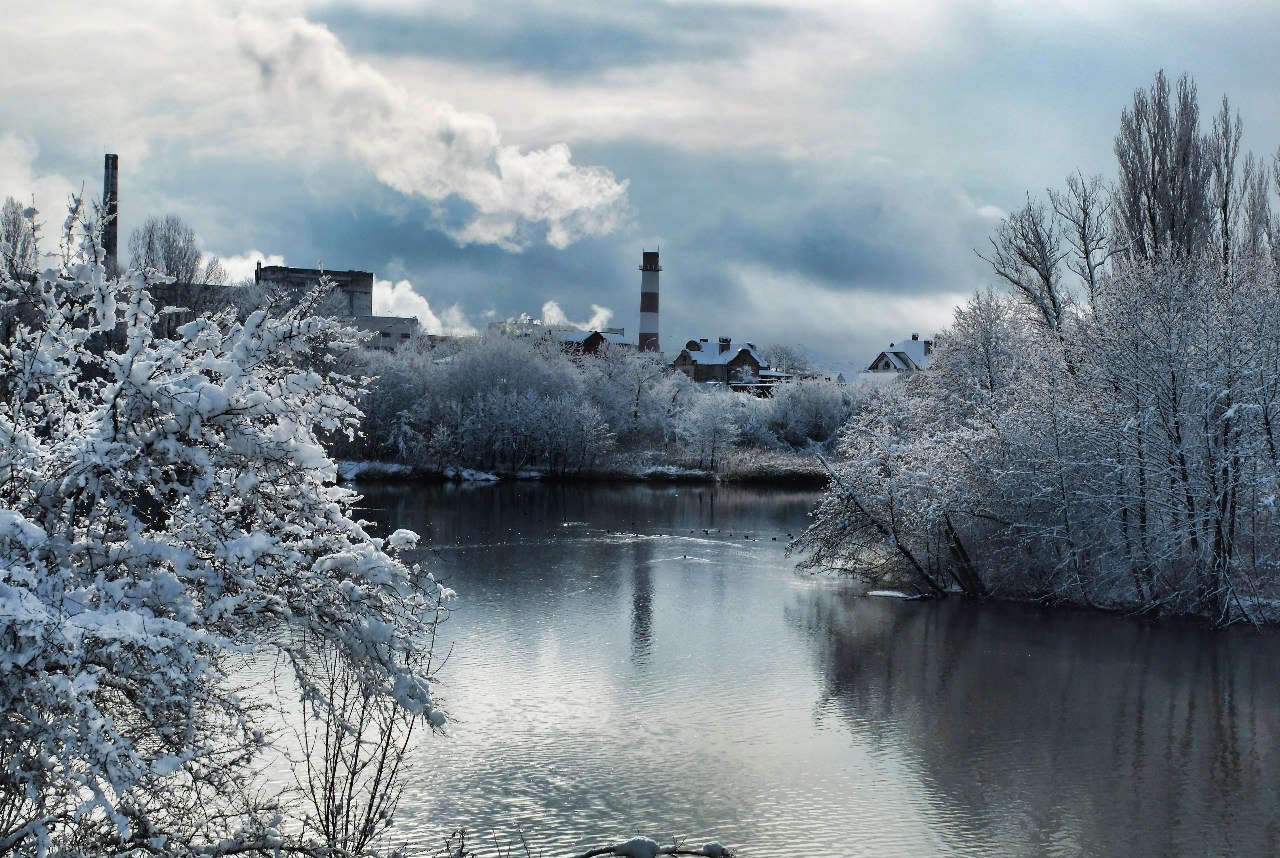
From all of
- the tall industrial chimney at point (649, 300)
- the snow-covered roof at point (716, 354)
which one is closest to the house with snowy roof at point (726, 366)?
the snow-covered roof at point (716, 354)

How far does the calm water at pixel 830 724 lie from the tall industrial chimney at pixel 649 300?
1710 inches

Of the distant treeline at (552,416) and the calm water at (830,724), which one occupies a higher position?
the distant treeline at (552,416)

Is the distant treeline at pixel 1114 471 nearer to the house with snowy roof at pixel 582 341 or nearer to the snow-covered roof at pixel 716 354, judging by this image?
the house with snowy roof at pixel 582 341

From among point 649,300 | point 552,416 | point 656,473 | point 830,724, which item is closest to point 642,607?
point 830,724

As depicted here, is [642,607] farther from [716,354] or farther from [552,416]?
[716,354]

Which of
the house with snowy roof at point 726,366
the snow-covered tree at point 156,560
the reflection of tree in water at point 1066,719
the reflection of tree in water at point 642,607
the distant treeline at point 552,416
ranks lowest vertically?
the reflection of tree in water at point 1066,719

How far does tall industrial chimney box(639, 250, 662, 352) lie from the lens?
213 feet

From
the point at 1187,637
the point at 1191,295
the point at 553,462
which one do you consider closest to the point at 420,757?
the point at 1187,637

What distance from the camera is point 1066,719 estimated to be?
42.9ft

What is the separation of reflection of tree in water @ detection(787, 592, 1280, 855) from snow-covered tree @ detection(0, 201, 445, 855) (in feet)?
20.7

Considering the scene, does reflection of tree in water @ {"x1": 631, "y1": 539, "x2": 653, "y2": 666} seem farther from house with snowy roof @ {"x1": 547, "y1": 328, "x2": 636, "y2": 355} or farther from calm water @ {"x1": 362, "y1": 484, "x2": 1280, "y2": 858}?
house with snowy roof @ {"x1": 547, "y1": 328, "x2": 636, "y2": 355}

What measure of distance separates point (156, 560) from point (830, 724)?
9253mm

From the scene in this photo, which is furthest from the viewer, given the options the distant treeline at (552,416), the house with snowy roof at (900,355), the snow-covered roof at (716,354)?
the snow-covered roof at (716,354)

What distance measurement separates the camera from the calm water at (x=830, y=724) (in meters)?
9.71
